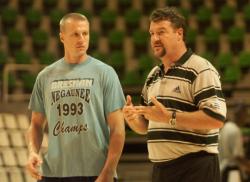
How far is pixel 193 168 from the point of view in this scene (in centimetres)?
290

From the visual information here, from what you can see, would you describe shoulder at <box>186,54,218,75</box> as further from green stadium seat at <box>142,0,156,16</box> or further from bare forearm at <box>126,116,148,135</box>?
green stadium seat at <box>142,0,156,16</box>

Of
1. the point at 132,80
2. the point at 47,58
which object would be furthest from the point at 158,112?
the point at 47,58

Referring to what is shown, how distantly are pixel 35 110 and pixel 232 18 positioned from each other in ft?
32.4

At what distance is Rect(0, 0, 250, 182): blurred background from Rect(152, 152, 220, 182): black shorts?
24.9 feet

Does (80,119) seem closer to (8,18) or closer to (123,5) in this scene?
(8,18)

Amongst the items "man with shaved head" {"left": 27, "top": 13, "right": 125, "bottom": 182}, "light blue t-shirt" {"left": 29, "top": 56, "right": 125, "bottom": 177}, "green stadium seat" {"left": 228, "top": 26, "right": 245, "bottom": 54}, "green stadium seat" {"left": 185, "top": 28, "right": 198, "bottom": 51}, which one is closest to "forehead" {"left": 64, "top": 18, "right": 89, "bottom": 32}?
"man with shaved head" {"left": 27, "top": 13, "right": 125, "bottom": 182}

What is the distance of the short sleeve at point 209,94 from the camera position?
110 inches

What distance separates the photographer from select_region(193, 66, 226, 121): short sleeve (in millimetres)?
2797

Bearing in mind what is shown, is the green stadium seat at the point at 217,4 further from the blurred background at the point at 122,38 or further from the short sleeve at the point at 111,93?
the short sleeve at the point at 111,93

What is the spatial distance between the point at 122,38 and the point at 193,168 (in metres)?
9.92

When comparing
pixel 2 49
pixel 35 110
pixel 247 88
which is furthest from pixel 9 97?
pixel 35 110

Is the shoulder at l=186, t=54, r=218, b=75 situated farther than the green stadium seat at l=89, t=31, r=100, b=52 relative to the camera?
No

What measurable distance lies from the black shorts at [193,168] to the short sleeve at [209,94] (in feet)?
0.78

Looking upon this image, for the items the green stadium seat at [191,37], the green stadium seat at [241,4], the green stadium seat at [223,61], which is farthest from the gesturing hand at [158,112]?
the green stadium seat at [241,4]
